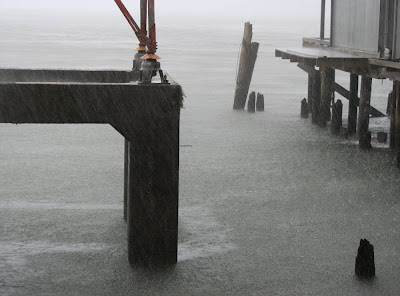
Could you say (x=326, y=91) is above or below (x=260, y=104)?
above

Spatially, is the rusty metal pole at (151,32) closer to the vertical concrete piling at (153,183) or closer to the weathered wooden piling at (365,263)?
the vertical concrete piling at (153,183)

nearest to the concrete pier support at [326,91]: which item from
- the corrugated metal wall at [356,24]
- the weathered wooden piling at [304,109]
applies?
→ the corrugated metal wall at [356,24]

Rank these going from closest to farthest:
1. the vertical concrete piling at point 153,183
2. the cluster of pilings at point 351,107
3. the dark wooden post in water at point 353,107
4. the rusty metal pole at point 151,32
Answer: the vertical concrete piling at point 153,183 → the rusty metal pole at point 151,32 → the cluster of pilings at point 351,107 → the dark wooden post in water at point 353,107

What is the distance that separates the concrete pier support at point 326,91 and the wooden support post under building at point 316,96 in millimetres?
373

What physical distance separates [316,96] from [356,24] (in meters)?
2.26

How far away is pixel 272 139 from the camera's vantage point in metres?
17.2

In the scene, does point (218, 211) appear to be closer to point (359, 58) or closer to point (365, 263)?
point (365, 263)

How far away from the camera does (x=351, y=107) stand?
17.8 m

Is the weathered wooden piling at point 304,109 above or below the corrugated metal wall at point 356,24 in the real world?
below

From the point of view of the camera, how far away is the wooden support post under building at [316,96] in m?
19.2

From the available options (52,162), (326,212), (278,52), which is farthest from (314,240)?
(278,52)

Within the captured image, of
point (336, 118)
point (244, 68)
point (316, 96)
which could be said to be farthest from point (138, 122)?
point (244, 68)

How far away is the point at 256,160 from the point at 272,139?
2493mm

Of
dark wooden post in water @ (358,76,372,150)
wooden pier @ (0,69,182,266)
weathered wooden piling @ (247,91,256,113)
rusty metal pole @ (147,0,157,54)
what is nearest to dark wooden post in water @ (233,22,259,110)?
weathered wooden piling @ (247,91,256,113)
